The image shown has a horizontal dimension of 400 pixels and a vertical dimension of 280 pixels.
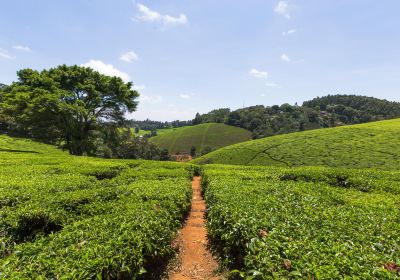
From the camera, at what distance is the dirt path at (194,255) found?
791 cm

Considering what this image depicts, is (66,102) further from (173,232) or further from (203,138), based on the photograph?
(203,138)

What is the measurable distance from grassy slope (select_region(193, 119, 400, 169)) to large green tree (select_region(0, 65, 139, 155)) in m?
22.5

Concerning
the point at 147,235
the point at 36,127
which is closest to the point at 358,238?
the point at 147,235

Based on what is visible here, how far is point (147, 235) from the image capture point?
6.96 meters

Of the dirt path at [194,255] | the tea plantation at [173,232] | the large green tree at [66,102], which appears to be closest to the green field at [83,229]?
the tea plantation at [173,232]

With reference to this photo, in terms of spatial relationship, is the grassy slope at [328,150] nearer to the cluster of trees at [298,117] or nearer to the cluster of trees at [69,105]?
the cluster of trees at [69,105]

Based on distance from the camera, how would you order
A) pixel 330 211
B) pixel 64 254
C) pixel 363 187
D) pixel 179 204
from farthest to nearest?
pixel 363 187 < pixel 179 204 < pixel 330 211 < pixel 64 254

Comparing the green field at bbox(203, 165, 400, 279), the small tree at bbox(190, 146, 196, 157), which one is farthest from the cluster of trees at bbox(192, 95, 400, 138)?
the green field at bbox(203, 165, 400, 279)

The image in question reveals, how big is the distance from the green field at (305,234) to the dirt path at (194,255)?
542 millimetres

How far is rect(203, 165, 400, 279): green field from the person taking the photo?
449 cm

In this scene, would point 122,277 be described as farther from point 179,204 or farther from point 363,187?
point 363,187

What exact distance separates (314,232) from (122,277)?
453cm

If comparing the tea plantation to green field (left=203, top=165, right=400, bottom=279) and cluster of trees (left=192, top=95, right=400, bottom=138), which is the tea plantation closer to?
green field (left=203, top=165, right=400, bottom=279)

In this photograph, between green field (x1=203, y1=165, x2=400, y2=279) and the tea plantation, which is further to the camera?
the tea plantation
